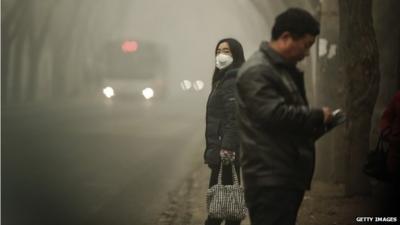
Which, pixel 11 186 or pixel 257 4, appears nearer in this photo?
pixel 11 186

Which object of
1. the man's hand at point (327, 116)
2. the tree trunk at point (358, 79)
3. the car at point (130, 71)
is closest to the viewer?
the man's hand at point (327, 116)

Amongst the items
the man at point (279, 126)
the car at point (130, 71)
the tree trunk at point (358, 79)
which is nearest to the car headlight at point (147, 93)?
the car at point (130, 71)

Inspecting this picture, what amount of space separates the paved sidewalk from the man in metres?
3.50

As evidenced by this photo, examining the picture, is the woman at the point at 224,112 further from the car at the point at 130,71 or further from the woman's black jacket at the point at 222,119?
the car at the point at 130,71

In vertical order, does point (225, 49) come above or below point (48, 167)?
above

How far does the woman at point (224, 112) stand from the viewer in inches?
241

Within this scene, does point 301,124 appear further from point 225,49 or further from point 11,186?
point 11,186

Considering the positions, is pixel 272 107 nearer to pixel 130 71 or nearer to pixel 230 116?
pixel 230 116

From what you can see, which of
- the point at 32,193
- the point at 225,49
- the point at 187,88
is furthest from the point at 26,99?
the point at 225,49

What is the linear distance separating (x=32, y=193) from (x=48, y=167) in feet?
7.84

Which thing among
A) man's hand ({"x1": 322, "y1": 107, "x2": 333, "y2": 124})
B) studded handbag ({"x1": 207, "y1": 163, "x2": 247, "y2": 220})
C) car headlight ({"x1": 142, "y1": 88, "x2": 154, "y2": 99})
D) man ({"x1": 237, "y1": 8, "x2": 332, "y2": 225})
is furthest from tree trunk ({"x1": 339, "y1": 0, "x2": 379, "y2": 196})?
car headlight ({"x1": 142, "y1": 88, "x2": 154, "y2": 99})

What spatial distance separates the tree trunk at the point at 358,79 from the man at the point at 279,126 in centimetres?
387

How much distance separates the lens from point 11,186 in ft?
31.3

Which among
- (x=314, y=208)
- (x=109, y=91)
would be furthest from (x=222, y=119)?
(x=109, y=91)
